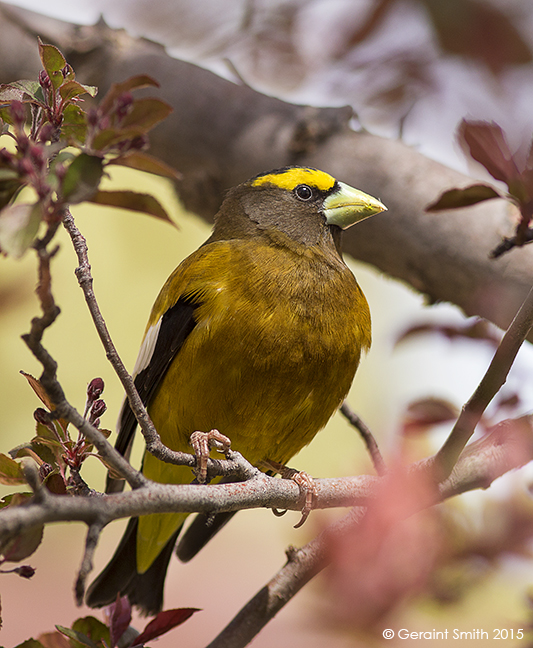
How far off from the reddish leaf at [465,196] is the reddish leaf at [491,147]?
39 millimetres

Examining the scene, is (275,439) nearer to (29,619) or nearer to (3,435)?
(29,619)

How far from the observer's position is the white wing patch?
236 centimetres

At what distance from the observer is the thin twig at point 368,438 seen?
7.19 ft

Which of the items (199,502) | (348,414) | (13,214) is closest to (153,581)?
(348,414)

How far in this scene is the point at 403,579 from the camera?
233 cm

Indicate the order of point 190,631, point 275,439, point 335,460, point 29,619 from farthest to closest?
point 335,460, point 190,631, point 29,619, point 275,439

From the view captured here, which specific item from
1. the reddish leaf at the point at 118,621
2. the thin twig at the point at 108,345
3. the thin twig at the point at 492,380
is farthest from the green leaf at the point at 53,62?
the reddish leaf at the point at 118,621

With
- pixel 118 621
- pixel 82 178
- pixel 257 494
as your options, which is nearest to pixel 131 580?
pixel 118 621

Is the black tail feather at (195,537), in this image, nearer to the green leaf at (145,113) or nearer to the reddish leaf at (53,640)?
the reddish leaf at (53,640)

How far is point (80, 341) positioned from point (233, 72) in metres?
4.42

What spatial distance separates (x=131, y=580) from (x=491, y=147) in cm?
221

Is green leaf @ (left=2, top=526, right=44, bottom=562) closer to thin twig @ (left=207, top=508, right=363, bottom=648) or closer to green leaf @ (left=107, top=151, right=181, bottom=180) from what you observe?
green leaf @ (left=107, top=151, right=181, bottom=180)

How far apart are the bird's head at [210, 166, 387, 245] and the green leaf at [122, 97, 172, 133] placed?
4.87ft

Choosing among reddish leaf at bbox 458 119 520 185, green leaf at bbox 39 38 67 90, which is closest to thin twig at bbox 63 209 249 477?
green leaf at bbox 39 38 67 90
